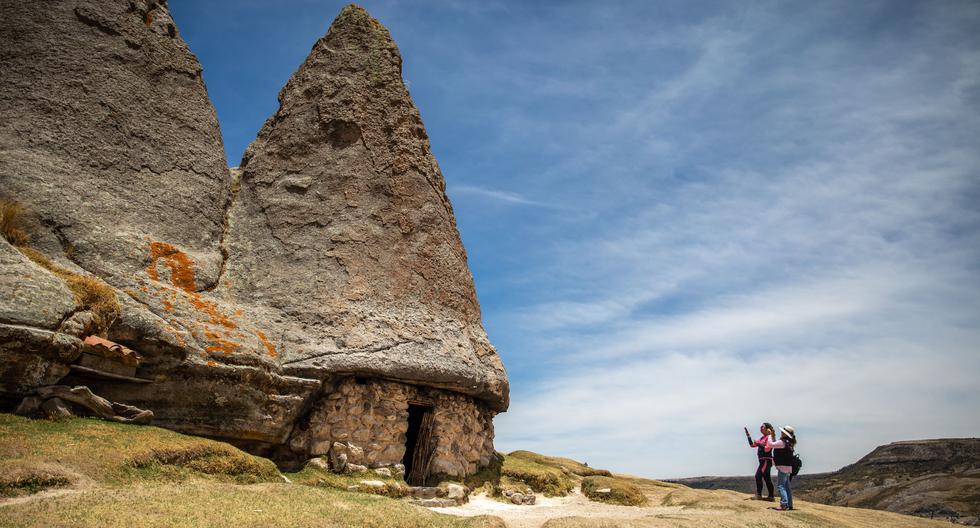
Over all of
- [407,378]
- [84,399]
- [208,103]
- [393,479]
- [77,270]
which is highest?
[208,103]

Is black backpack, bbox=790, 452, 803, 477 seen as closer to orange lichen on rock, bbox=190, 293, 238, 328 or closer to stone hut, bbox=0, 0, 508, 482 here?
stone hut, bbox=0, 0, 508, 482

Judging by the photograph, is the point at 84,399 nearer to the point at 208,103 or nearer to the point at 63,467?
the point at 63,467

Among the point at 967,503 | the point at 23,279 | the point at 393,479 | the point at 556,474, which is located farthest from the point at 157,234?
the point at 967,503

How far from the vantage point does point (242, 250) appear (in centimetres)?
1509

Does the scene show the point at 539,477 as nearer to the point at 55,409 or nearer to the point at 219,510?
the point at 219,510

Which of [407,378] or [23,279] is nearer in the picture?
[23,279]

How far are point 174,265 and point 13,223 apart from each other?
2.81m

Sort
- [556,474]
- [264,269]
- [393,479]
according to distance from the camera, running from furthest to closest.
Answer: [556,474]
[264,269]
[393,479]

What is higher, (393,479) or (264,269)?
(264,269)

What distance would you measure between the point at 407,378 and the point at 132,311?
216 inches

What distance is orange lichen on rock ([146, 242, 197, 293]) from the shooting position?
42.7 ft

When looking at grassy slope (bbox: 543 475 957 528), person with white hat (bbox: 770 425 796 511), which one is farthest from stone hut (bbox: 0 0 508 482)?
person with white hat (bbox: 770 425 796 511)

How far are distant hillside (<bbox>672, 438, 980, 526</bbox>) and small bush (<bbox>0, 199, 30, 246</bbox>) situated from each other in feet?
88.0

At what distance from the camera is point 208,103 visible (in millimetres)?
16797
